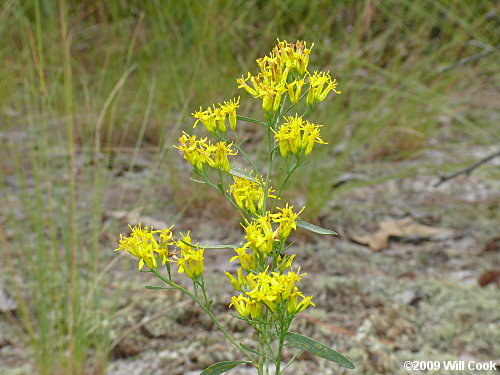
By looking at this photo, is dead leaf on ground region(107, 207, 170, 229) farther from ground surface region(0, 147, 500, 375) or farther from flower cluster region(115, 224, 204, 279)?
flower cluster region(115, 224, 204, 279)

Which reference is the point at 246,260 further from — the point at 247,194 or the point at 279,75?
the point at 279,75

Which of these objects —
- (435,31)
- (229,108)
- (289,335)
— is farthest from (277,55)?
(435,31)

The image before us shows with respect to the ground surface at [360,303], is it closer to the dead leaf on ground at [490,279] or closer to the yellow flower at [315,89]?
the dead leaf on ground at [490,279]

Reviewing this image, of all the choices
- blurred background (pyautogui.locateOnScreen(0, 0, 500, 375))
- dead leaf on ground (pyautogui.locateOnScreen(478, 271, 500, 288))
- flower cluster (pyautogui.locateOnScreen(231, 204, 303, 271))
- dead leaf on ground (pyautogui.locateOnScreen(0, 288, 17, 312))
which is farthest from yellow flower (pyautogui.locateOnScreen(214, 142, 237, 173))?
dead leaf on ground (pyautogui.locateOnScreen(478, 271, 500, 288))

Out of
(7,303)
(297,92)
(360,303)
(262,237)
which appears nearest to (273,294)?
(262,237)

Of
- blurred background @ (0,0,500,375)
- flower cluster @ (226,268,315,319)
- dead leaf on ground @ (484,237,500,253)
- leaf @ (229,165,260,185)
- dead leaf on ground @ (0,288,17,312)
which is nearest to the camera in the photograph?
flower cluster @ (226,268,315,319)

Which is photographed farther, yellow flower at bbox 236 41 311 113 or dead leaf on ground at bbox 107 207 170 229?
dead leaf on ground at bbox 107 207 170 229
